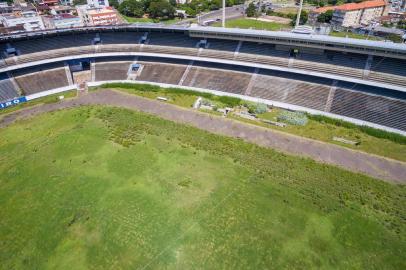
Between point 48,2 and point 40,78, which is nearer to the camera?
point 40,78

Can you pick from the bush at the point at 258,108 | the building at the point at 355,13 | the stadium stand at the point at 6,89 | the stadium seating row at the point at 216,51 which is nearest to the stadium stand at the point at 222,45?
the stadium seating row at the point at 216,51

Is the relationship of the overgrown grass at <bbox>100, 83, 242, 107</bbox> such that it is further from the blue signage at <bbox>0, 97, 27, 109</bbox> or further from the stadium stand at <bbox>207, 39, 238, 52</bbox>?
the blue signage at <bbox>0, 97, 27, 109</bbox>

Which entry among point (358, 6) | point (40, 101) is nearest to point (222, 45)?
point (40, 101)

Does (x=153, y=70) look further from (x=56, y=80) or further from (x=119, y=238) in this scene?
(x=119, y=238)

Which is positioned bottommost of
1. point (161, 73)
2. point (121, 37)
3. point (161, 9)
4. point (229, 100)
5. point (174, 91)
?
point (174, 91)

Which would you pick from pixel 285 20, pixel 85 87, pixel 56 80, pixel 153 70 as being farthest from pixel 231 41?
pixel 285 20

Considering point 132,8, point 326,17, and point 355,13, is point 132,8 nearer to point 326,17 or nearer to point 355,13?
point 326,17

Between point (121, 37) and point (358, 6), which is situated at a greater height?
point (121, 37)
